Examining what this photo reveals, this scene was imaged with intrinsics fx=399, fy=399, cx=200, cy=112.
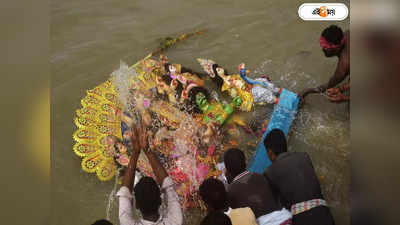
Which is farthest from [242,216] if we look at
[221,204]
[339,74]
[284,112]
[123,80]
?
[123,80]

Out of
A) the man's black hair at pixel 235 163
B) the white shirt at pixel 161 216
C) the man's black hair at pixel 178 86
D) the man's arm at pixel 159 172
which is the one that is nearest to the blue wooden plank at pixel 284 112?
the man's black hair at pixel 235 163

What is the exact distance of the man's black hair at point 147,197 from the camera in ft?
6.03

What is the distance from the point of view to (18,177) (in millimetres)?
1400

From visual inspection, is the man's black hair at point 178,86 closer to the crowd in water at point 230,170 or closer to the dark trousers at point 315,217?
the crowd in water at point 230,170

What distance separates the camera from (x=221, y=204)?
1.94m

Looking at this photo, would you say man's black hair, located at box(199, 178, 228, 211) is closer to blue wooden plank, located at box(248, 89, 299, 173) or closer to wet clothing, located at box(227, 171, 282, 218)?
wet clothing, located at box(227, 171, 282, 218)

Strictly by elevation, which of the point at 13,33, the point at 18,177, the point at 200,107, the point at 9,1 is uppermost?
the point at 9,1

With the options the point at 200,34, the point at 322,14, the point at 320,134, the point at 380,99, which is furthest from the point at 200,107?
the point at 380,99

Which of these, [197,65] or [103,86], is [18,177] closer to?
[103,86]

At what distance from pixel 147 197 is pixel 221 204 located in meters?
0.37

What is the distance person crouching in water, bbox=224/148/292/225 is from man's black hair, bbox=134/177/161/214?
45 centimetres

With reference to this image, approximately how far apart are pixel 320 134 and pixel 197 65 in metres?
1.01

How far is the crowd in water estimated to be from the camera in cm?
193

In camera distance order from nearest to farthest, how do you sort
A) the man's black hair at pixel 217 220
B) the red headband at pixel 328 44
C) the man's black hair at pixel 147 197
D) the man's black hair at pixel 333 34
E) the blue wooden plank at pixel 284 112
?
1. the man's black hair at pixel 217 220
2. the man's black hair at pixel 147 197
3. the man's black hair at pixel 333 34
4. the red headband at pixel 328 44
5. the blue wooden plank at pixel 284 112
